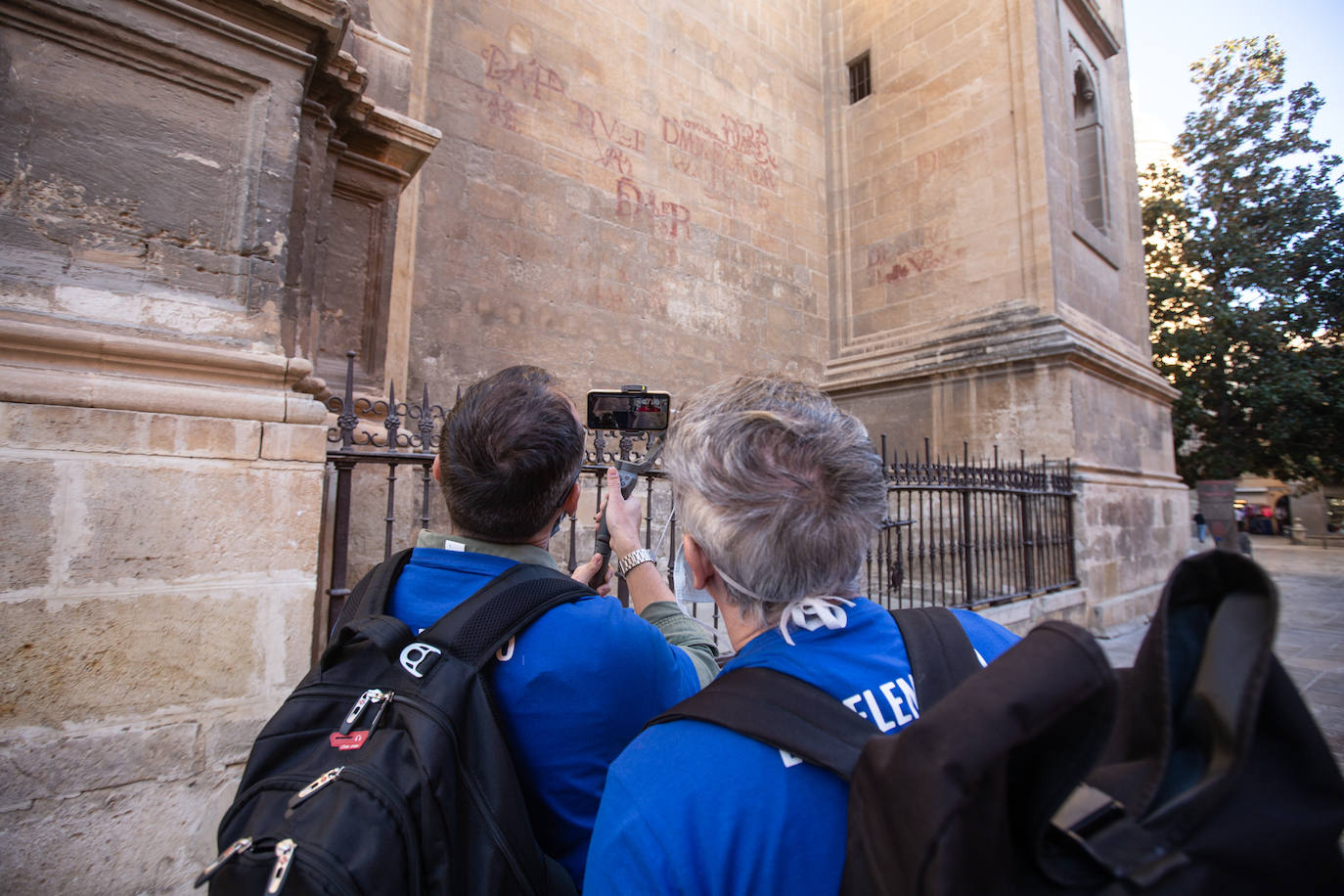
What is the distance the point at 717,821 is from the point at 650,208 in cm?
753

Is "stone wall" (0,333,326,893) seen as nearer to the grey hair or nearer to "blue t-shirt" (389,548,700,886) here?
"blue t-shirt" (389,548,700,886)

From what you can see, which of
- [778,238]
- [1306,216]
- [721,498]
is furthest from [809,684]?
[1306,216]

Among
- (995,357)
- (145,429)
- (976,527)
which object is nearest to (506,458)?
(145,429)

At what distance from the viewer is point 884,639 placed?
0.92 m

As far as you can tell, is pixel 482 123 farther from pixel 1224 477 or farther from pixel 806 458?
pixel 1224 477

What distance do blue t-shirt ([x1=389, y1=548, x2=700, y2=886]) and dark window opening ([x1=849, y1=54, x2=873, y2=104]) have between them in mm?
10600

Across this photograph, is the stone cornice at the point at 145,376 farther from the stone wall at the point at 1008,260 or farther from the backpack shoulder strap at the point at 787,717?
the stone wall at the point at 1008,260

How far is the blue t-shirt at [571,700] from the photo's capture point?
110 centimetres

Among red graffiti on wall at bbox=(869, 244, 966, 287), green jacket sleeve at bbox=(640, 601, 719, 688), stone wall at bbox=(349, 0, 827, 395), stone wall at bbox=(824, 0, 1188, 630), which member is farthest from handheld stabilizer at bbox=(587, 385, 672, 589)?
red graffiti on wall at bbox=(869, 244, 966, 287)

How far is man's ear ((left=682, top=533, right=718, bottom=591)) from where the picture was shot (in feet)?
3.37

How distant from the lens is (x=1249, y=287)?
14.0m

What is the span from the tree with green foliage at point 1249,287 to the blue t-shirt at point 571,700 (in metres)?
16.4

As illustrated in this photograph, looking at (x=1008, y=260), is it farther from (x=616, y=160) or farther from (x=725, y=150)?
(x=616, y=160)

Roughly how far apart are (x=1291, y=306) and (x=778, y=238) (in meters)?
12.4
